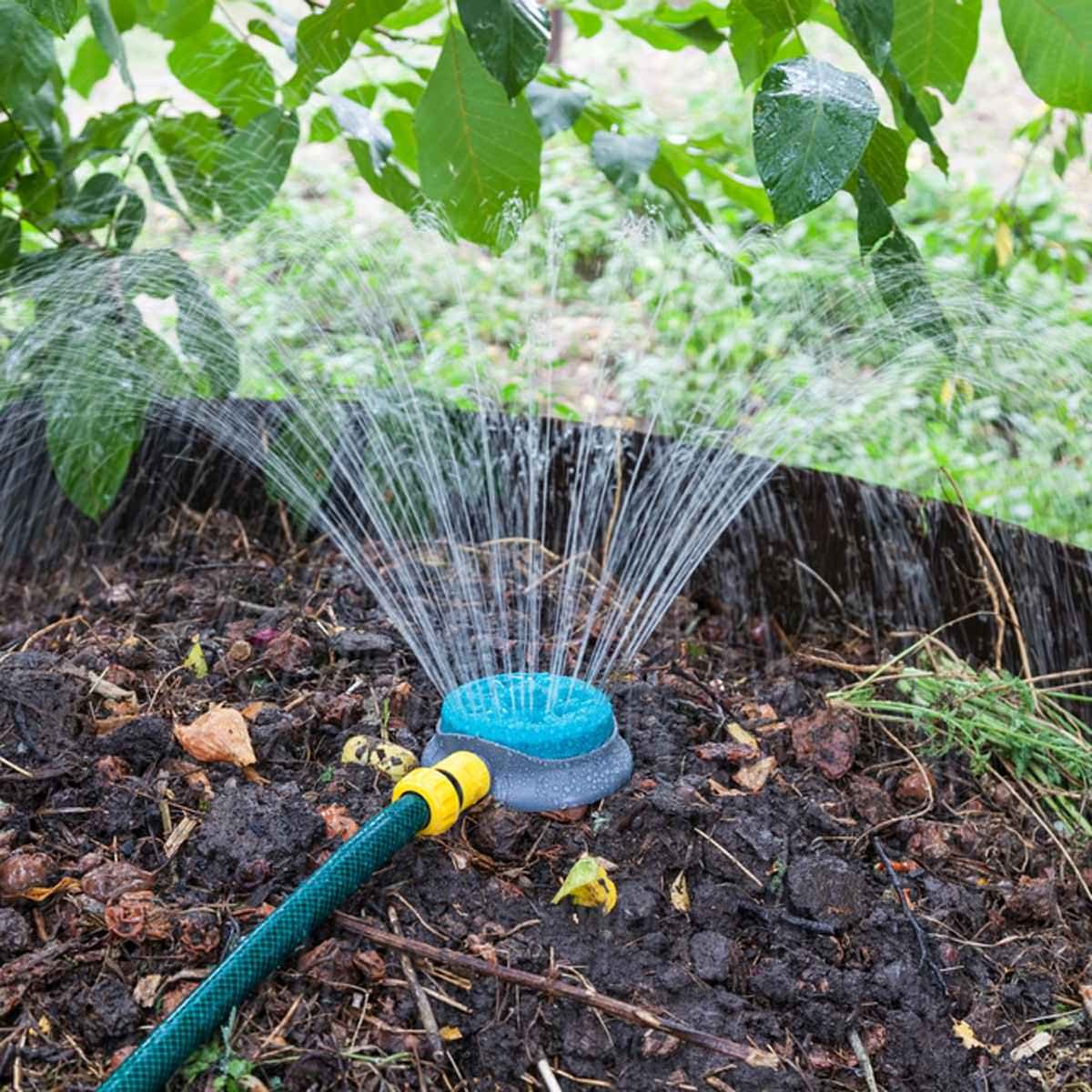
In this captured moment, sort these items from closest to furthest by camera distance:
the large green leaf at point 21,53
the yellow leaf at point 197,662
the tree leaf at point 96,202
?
the large green leaf at point 21,53, the yellow leaf at point 197,662, the tree leaf at point 96,202

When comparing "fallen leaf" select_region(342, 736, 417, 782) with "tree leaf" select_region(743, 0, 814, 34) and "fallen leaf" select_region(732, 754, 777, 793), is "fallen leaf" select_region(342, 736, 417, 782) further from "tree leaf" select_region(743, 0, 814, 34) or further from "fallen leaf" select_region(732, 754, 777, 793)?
"tree leaf" select_region(743, 0, 814, 34)

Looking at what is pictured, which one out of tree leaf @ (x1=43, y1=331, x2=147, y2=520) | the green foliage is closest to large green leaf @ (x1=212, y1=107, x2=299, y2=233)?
the green foliage

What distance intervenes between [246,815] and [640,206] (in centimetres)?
147

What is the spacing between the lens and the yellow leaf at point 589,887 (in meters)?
1.43

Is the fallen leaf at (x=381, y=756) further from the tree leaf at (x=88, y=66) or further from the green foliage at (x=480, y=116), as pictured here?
the tree leaf at (x=88, y=66)

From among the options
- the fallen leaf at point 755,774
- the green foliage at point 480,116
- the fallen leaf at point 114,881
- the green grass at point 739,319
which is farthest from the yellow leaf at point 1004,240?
the fallen leaf at point 114,881

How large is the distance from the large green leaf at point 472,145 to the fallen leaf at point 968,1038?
1.10 m

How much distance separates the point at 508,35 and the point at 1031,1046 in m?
1.18

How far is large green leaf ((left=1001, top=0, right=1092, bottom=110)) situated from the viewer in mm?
1303

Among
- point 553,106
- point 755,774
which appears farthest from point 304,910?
point 553,106

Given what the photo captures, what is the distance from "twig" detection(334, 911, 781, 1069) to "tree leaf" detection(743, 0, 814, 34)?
0.96 meters

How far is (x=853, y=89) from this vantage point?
1142 millimetres

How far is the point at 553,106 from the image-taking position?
6.15ft

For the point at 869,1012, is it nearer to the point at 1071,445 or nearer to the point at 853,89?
the point at 853,89
